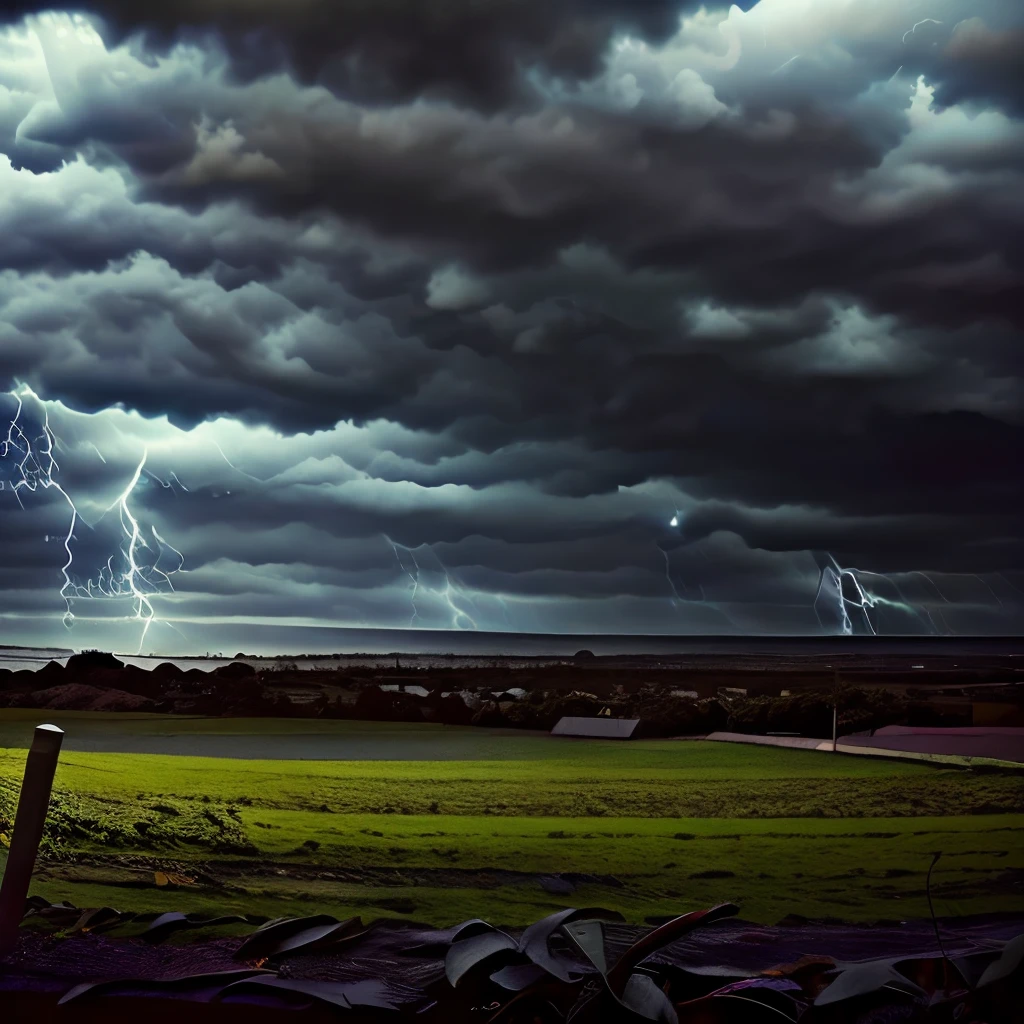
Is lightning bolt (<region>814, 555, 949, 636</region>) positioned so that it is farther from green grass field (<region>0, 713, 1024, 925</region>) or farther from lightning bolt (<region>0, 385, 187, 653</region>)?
lightning bolt (<region>0, 385, 187, 653</region>)

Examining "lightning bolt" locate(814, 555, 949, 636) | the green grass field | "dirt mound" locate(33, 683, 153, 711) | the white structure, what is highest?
"lightning bolt" locate(814, 555, 949, 636)

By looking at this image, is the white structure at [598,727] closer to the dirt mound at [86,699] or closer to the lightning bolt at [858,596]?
the lightning bolt at [858,596]

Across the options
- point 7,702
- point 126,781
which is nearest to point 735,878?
point 126,781

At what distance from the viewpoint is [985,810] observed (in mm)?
5195

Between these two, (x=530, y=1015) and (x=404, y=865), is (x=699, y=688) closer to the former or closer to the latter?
(x=404, y=865)

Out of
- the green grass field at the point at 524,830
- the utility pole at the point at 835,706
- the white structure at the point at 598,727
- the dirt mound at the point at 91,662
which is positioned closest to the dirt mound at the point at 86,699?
the dirt mound at the point at 91,662

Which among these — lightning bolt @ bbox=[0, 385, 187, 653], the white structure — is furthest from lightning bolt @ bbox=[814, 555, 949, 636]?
lightning bolt @ bbox=[0, 385, 187, 653]

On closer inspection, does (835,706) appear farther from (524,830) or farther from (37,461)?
(37,461)

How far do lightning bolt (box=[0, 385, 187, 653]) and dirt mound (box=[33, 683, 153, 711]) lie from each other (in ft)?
1.54

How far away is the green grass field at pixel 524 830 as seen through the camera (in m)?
4.60

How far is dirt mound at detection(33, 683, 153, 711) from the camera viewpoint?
21.4 ft

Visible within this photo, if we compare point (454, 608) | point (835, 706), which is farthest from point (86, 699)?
point (835, 706)

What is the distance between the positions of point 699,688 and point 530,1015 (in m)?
3.79

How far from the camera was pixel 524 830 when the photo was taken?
16.8 ft
